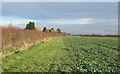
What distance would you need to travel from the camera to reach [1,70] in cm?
680

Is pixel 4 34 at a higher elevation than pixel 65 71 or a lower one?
higher

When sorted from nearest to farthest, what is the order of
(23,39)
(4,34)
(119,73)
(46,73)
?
(46,73) → (119,73) → (4,34) → (23,39)

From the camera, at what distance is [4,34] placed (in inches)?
521

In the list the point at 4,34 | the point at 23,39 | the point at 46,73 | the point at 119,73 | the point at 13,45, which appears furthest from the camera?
the point at 23,39

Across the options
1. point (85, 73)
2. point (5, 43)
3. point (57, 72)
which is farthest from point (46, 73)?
point (5, 43)

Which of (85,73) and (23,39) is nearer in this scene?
(85,73)

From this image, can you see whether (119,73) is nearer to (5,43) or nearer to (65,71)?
(65,71)

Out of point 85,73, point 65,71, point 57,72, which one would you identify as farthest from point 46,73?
point 85,73

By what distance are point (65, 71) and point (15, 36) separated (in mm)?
11163

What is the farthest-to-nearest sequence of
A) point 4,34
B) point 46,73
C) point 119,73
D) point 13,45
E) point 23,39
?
point 23,39 < point 13,45 < point 4,34 < point 119,73 < point 46,73

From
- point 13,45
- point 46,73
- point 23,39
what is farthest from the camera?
point 23,39

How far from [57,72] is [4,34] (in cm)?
915

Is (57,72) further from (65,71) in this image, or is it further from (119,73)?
(119,73)

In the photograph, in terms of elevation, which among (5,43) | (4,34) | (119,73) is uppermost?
(4,34)
